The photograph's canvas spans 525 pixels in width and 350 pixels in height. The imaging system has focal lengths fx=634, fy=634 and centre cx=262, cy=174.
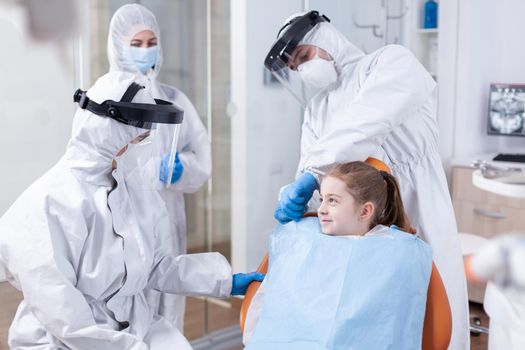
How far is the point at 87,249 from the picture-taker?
144 centimetres

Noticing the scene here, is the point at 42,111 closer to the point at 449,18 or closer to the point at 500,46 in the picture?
the point at 449,18

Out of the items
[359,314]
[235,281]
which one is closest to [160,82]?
[235,281]

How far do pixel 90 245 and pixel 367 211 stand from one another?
72cm

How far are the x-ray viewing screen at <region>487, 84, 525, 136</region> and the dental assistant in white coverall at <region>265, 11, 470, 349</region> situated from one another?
163 cm

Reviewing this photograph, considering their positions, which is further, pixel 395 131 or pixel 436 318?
pixel 395 131

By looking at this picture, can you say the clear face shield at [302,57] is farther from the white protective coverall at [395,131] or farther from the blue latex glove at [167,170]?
the blue latex glove at [167,170]

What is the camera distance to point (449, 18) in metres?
3.45

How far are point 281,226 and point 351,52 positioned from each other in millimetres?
630

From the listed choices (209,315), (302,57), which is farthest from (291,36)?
Result: (209,315)

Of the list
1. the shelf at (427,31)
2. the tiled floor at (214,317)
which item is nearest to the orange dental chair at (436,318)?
the tiled floor at (214,317)

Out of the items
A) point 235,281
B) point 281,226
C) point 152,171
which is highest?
point 152,171

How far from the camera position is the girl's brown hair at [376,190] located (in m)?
1.67

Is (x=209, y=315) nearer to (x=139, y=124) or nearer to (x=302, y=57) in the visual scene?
(x=302, y=57)

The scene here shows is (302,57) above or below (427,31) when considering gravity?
below
